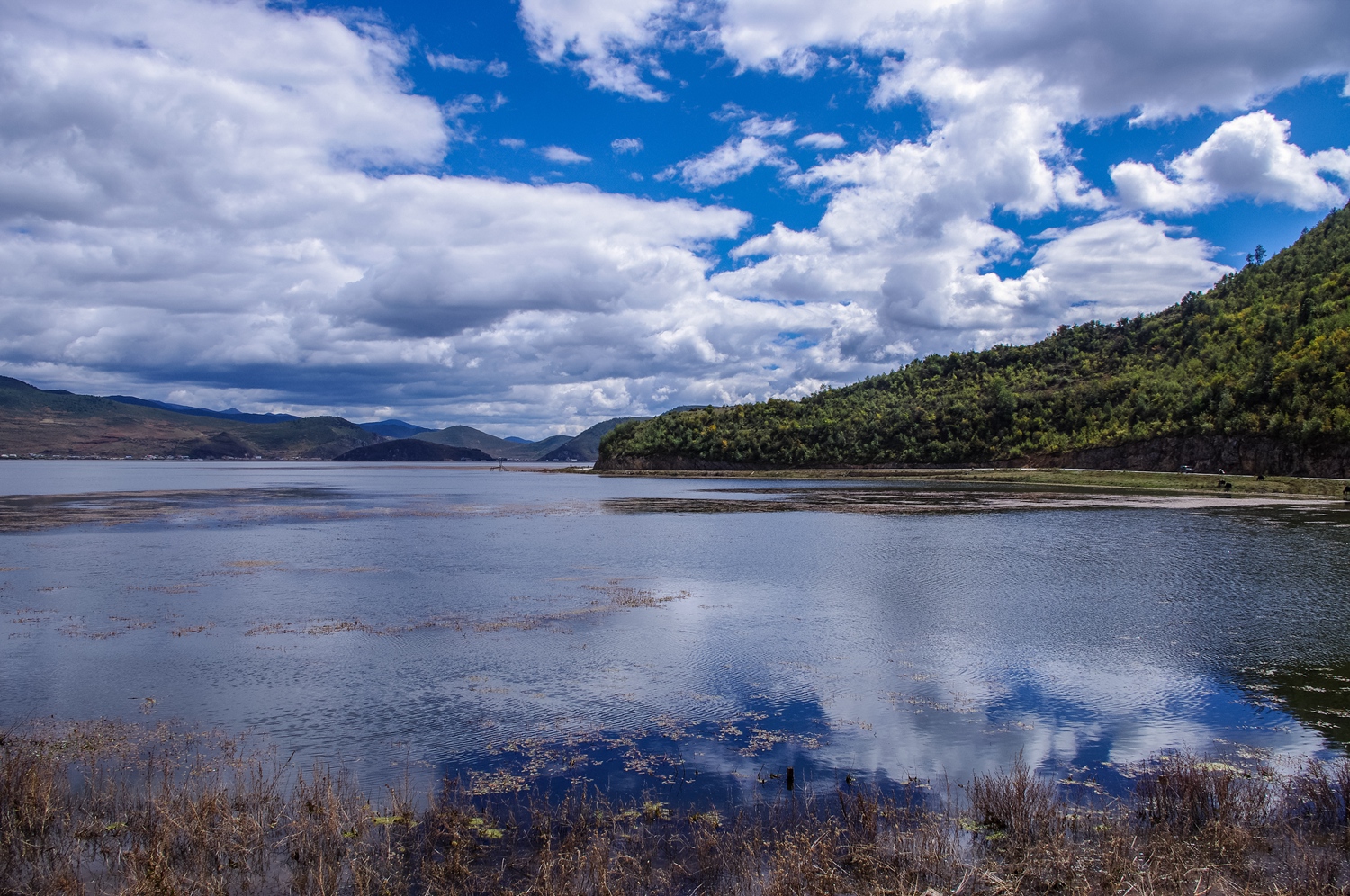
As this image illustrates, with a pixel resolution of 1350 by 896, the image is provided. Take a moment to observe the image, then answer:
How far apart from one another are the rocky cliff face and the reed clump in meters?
115

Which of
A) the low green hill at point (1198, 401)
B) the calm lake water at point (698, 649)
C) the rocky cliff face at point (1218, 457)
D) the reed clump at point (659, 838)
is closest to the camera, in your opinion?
the reed clump at point (659, 838)

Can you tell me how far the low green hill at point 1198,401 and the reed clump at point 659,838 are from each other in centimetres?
11654

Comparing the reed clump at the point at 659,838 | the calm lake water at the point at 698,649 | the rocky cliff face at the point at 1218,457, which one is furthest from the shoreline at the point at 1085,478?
the reed clump at the point at 659,838

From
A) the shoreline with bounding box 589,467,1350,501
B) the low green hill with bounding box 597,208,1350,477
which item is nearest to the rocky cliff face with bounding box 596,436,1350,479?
the low green hill with bounding box 597,208,1350,477

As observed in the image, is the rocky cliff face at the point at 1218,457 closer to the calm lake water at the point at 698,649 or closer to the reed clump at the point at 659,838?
the calm lake water at the point at 698,649

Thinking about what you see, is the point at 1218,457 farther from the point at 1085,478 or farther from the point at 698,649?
the point at 698,649

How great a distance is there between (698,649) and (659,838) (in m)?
12.6

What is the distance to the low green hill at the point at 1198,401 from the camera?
111812mm

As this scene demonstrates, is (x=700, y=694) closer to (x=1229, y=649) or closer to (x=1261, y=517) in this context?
(x=1229, y=649)

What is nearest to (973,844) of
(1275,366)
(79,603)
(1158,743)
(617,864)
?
(617,864)

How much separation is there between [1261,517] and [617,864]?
242 ft

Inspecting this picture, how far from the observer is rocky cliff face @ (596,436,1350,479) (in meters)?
105

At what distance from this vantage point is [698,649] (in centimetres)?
2466

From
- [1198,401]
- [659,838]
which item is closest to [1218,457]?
[1198,401]
